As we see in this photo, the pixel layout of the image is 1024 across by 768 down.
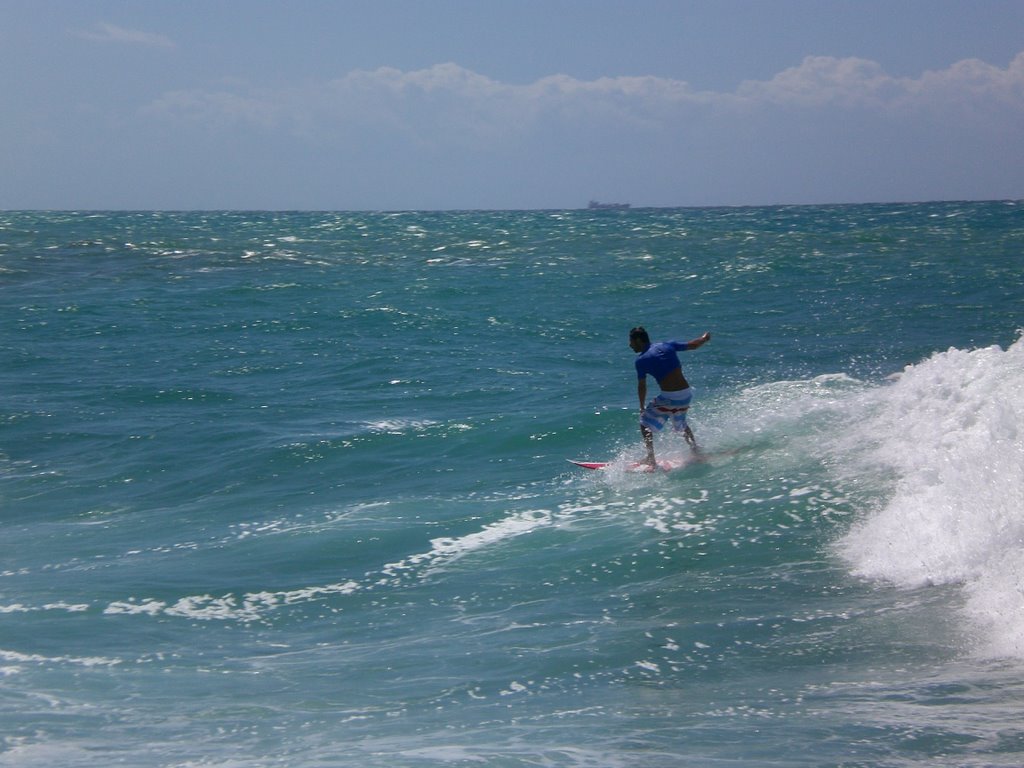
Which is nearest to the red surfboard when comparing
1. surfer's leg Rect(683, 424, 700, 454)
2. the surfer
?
the surfer

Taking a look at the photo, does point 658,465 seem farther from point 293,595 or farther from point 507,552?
point 293,595

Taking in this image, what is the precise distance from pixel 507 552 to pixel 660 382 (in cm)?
285

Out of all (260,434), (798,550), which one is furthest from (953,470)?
(260,434)

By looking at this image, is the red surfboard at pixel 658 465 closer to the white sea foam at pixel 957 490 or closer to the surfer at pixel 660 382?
the surfer at pixel 660 382

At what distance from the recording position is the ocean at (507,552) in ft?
18.3

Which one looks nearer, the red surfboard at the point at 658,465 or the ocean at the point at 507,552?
the ocean at the point at 507,552

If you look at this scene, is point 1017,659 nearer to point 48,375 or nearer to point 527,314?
point 48,375

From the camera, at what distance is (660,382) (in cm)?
1102

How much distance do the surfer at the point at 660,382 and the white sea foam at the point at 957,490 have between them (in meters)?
1.60

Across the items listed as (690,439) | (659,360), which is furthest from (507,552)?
(690,439)

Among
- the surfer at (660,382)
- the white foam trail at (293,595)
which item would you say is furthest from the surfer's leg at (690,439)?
the white foam trail at (293,595)

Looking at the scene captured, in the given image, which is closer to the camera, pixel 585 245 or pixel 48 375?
pixel 48 375

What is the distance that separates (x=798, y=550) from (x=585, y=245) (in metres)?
31.8

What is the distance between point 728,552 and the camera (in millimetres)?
8375
